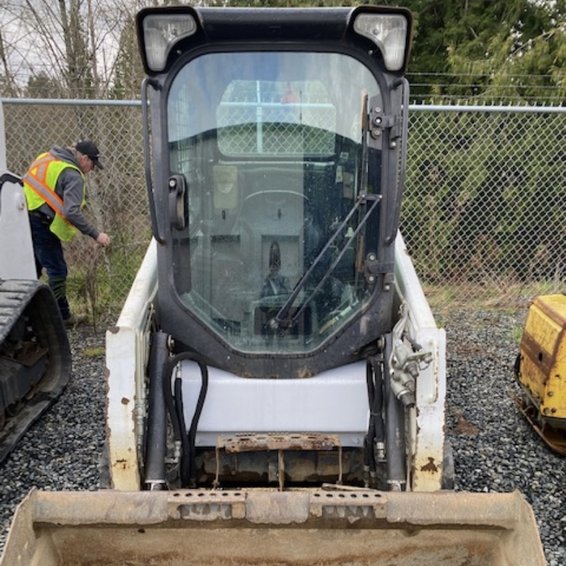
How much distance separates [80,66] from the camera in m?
7.19

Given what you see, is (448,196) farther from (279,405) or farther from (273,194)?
(279,405)

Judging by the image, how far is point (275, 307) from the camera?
2752mm

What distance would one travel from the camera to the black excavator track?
12.1 feet

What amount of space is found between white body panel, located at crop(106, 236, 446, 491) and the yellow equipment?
105 centimetres

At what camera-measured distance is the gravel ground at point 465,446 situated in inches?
131

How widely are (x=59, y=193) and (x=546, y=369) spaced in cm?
A: 395

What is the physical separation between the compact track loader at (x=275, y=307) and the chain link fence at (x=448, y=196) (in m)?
3.61

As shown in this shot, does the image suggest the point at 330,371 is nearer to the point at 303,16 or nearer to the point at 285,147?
the point at 285,147

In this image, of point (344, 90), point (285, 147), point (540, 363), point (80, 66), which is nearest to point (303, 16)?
point (344, 90)

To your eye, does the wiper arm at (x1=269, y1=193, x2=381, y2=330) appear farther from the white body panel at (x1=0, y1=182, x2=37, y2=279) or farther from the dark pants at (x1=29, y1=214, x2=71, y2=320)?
the dark pants at (x1=29, y1=214, x2=71, y2=320)

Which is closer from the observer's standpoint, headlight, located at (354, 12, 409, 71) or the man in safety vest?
headlight, located at (354, 12, 409, 71)

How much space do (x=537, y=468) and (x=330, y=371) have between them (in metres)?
1.67

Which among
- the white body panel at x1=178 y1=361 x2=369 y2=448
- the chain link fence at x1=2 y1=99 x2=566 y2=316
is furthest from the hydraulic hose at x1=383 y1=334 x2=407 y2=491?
the chain link fence at x1=2 y1=99 x2=566 y2=316

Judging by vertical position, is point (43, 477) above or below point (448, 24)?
below
